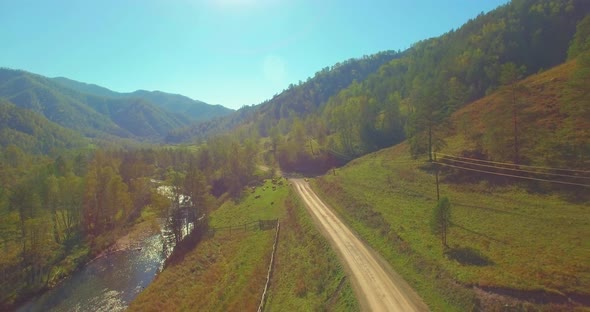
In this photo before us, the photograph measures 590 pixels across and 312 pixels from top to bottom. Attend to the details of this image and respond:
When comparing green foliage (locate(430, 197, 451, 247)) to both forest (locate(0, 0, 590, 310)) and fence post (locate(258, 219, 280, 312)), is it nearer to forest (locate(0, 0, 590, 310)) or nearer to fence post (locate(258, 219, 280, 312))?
forest (locate(0, 0, 590, 310))

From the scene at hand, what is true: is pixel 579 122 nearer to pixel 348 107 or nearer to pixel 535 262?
pixel 535 262

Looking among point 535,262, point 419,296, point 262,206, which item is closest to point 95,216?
point 262,206

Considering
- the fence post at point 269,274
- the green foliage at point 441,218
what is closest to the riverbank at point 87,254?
the fence post at point 269,274

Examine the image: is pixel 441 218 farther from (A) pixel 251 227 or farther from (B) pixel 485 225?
(A) pixel 251 227

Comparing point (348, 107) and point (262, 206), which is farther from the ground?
point (348, 107)

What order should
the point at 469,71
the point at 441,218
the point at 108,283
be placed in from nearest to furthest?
the point at 441,218, the point at 108,283, the point at 469,71

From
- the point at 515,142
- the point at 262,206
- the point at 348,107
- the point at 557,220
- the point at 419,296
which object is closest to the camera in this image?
the point at 419,296

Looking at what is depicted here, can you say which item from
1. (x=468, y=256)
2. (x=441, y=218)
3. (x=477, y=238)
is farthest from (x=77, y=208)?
(x=477, y=238)

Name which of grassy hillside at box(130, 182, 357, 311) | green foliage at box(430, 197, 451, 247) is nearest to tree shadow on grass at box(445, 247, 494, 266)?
green foliage at box(430, 197, 451, 247)
